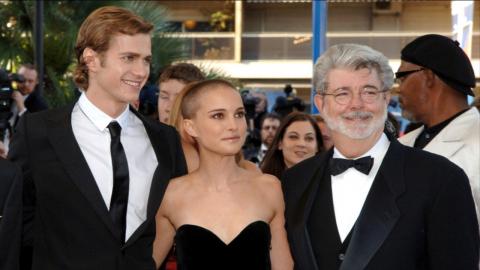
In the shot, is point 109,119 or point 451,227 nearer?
point 451,227

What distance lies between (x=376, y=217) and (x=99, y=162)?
3.62ft

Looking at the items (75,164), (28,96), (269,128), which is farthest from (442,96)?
(28,96)

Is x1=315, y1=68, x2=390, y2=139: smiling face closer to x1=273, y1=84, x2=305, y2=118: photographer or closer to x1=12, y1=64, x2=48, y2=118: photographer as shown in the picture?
x1=12, y1=64, x2=48, y2=118: photographer

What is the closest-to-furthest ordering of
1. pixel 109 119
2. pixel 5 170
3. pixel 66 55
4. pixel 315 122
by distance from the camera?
pixel 5 170 < pixel 109 119 < pixel 315 122 < pixel 66 55

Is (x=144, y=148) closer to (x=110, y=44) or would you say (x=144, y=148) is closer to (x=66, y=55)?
(x=110, y=44)

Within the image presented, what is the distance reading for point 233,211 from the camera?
3189 mm

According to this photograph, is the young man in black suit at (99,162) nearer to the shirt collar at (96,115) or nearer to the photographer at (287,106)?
the shirt collar at (96,115)

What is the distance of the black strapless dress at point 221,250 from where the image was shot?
308 centimetres

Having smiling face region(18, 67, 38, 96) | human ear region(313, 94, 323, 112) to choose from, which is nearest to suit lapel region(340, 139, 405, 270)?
human ear region(313, 94, 323, 112)

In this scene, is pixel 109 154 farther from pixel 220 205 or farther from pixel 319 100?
pixel 319 100

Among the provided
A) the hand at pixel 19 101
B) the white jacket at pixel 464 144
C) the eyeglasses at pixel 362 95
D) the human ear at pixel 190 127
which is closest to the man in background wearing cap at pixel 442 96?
the white jacket at pixel 464 144

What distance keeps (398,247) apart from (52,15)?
9.63 meters

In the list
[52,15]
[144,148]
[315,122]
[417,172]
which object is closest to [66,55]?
[52,15]

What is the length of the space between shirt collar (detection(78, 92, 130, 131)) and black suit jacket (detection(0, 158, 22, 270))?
460 mm
